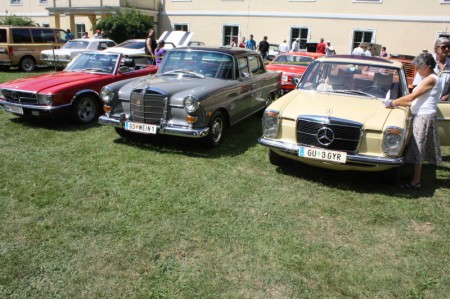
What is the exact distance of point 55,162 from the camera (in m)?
5.61

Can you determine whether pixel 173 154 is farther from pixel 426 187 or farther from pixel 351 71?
pixel 426 187

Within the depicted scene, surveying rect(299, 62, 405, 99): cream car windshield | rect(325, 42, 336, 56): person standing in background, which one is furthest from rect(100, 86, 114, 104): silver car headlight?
rect(325, 42, 336, 56): person standing in background

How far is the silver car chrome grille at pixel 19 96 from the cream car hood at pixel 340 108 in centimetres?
473

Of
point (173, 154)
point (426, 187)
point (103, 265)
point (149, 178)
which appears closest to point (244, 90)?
point (173, 154)

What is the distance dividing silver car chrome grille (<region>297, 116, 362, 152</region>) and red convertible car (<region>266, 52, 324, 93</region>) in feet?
19.9

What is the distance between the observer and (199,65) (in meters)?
7.00

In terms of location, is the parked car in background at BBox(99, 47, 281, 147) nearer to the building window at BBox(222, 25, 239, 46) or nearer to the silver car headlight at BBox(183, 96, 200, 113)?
the silver car headlight at BBox(183, 96, 200, 113)

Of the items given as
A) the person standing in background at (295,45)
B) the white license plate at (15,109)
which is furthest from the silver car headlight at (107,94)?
the person standing in background at (295,45)

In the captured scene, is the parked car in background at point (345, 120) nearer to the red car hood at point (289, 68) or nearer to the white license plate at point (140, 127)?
the white license plate at point (140, 127)

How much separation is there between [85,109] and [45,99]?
90 cm

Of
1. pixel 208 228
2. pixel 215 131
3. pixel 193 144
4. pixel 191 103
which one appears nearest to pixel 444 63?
pixel 215 131

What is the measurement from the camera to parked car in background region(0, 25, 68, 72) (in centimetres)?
1484

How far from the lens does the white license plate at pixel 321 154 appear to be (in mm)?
4648

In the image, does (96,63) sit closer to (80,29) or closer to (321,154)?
(321,154)
